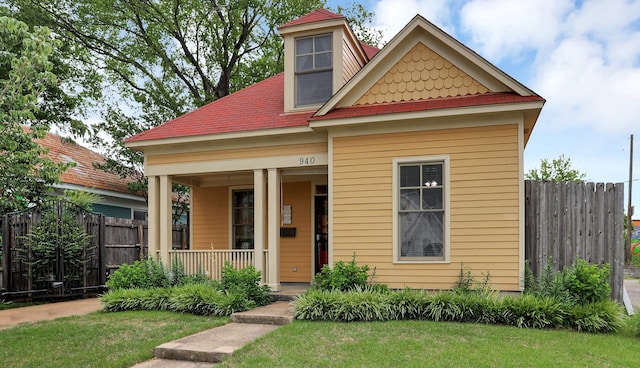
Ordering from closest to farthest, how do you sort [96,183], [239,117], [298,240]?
[239,117] → [298,240] → [96,183]

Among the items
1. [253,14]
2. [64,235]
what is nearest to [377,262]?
[64,235]

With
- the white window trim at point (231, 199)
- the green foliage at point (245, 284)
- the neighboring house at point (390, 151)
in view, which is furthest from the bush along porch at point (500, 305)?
the white window trim at point (231, 199)

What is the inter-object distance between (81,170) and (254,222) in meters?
9.19

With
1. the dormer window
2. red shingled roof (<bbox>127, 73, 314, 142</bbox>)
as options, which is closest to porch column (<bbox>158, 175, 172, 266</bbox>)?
red shingled roof (<bbox>127, 73, 314, 142</bbox>)

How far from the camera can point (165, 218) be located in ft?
32.7

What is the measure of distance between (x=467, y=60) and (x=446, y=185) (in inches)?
86.2

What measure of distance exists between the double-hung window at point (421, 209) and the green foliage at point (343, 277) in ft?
2.44

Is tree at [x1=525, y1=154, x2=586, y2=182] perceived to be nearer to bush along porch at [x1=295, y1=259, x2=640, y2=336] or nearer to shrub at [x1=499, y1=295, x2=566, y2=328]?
bush along porch at [x1=295, y1=259, x2=640, y2=336]

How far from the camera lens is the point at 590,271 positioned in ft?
21.9

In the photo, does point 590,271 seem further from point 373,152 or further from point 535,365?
A: point 373,152

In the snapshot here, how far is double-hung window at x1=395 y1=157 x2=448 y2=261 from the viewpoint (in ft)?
26.3

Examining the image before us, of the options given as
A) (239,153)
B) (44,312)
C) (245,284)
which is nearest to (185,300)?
(245,284)

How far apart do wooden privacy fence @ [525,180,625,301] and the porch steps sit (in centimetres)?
434

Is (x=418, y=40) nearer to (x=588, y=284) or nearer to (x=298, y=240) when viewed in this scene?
(x=588, y=284)
